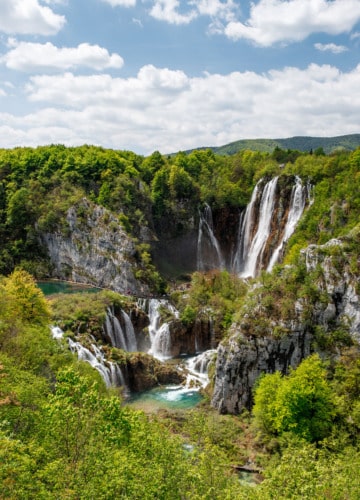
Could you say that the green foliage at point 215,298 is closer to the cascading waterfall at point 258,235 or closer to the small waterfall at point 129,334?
the small waterfall at point 129,334

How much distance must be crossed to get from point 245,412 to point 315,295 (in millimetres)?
9573

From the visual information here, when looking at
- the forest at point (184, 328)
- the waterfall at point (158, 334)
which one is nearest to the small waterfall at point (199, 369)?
the forest at point (184, 328)

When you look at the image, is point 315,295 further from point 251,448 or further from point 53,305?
point 53,305

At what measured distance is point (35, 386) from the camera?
1616 cm

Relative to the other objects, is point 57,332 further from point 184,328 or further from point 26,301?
point 184,328

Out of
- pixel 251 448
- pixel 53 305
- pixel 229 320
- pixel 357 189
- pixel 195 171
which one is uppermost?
pixel 195 171

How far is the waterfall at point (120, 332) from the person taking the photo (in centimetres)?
3922

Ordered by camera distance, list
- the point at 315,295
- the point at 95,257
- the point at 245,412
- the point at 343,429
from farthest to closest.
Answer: the point at 95,257
the point at 315,295
the point at 245,412
the point at 343,429

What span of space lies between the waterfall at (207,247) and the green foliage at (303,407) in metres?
41.2

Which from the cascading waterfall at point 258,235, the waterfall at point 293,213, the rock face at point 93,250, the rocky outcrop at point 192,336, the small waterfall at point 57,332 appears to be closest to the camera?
the small waterfall at point 57,332

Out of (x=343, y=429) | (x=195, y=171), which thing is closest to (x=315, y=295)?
(x=343, y=429)

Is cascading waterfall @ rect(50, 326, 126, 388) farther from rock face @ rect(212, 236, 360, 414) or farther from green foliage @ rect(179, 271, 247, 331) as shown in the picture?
green foliage @ rect(179, 271, 247, 331)

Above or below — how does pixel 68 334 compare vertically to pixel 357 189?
below

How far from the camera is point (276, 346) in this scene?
97.2ft
